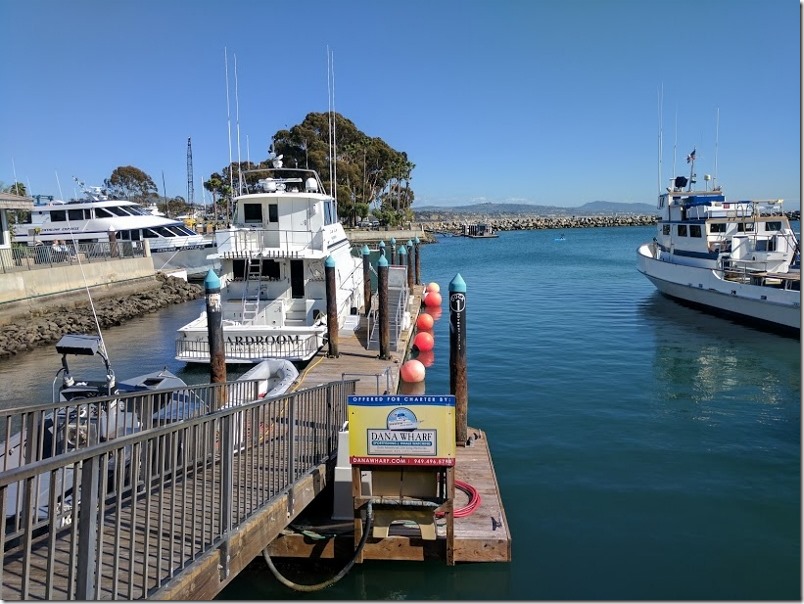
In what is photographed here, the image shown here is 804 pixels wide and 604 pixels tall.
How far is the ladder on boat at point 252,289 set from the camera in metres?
19.4

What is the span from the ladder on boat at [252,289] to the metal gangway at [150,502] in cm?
1055

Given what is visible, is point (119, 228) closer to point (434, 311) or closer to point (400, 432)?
point (434, 311)

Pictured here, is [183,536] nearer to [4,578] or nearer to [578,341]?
[4,578]

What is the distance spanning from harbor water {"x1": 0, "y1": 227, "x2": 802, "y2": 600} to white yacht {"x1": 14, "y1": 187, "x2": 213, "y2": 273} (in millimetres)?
18721

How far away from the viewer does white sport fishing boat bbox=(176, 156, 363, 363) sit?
59.3ft

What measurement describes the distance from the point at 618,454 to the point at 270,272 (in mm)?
12694

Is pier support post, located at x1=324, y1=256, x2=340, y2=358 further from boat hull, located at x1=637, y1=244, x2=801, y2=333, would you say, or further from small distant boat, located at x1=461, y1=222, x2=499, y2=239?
small distant boat, located at x1=461, y1=222, x2=499, y2=239

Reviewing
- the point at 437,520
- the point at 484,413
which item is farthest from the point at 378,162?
the point at 437,520

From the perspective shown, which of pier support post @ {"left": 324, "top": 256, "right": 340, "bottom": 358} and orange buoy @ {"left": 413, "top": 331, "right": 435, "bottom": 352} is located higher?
pier support post @ {"left": 324, "top": 256, "right": 340, "bottom": 358}

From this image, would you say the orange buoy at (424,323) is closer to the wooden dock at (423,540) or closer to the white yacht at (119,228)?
the wooden dock at (423,540)

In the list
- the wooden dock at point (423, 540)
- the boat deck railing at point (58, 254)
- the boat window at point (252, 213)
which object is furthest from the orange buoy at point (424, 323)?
the wooden dock at point (423, 540)

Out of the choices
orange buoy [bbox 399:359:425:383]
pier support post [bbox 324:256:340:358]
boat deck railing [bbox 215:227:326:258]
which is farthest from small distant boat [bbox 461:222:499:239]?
pier support post [bbox 324:256:340:358]

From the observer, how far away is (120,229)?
45.9 m

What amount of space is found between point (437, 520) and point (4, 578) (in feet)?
17.7
